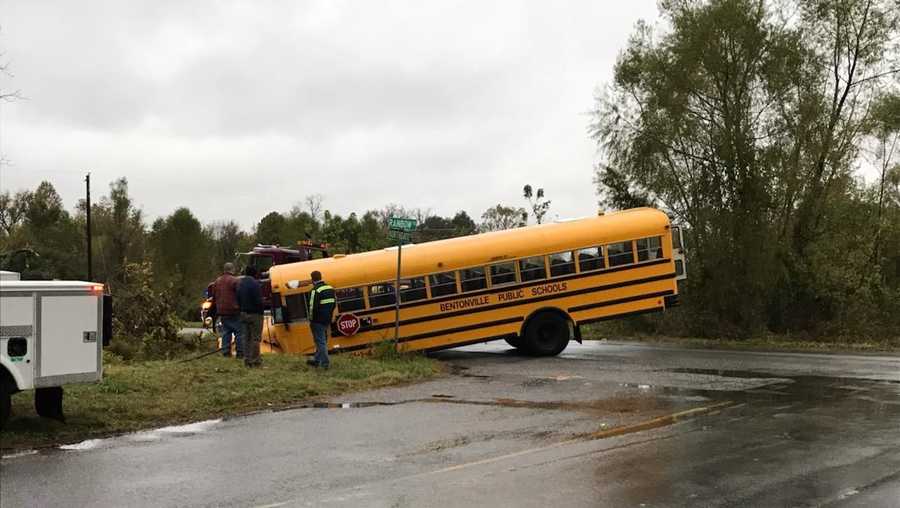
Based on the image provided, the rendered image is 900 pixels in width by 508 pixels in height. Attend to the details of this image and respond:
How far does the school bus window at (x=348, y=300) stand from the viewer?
19.4 m

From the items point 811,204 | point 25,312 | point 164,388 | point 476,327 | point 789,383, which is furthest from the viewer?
point 811,204

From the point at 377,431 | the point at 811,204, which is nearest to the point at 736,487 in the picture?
the point at 377,431

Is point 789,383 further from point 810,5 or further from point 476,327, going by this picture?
point 810,5

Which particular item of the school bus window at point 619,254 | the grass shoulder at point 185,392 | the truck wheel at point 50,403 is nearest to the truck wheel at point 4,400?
the grass shoulder at point 185,392

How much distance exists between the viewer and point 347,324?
1912 cm

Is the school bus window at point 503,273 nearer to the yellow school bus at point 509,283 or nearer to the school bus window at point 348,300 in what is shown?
the yellow school bus at point 509,283

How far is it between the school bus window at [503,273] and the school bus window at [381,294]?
227cm

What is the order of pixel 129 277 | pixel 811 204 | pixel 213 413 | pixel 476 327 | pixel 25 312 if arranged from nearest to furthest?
pixel 25 312, pixel 213 413, pixel 476 327, pixel 129 277, pixel 811 204

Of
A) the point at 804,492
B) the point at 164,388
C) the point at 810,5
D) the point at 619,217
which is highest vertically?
the point at 810,5

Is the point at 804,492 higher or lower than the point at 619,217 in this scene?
lower

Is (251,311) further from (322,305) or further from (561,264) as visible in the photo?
(561,264)

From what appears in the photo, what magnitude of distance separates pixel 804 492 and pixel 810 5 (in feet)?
81.9

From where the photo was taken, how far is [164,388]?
12.8 metres

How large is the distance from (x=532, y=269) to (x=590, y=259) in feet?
4.32
